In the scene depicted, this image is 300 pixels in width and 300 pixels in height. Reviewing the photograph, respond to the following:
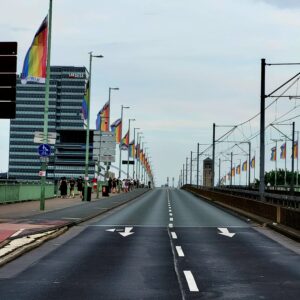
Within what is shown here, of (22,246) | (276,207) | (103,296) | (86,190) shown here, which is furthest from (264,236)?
(86,190)

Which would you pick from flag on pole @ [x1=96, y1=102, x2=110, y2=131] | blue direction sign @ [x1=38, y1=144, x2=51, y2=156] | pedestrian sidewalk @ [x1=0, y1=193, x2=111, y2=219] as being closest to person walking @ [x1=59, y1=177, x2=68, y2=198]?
flag on pole @ [x1=96, y1=102, x2=110, y2=131]

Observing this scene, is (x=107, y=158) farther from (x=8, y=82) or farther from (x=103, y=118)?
(x=8, y=82)

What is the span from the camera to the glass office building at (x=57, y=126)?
12912cm

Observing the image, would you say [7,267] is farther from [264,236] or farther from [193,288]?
[264,236]

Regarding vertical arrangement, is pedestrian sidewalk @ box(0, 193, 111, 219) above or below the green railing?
below

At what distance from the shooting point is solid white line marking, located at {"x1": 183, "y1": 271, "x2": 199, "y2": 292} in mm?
9085

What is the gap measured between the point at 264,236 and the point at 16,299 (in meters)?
12.4

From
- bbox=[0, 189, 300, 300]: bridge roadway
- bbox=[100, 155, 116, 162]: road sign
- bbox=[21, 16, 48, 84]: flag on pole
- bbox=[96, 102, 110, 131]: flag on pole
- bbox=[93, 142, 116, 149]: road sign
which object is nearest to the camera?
bbox=[0, 189, 300, 300]: bridge roadway

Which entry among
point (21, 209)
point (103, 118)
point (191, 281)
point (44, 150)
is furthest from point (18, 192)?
point (191, 281)

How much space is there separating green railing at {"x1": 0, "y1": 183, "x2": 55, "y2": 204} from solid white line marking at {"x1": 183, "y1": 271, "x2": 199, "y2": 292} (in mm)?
23673

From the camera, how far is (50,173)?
188 meters

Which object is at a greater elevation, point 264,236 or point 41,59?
point 41,59

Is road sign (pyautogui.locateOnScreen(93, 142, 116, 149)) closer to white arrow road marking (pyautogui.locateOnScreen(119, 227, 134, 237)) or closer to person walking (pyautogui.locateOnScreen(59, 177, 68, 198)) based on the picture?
person walking (pyautogui.locateOnScreen(59, 177, 68, 198))

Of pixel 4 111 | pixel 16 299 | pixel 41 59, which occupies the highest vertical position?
pixel 41 59
